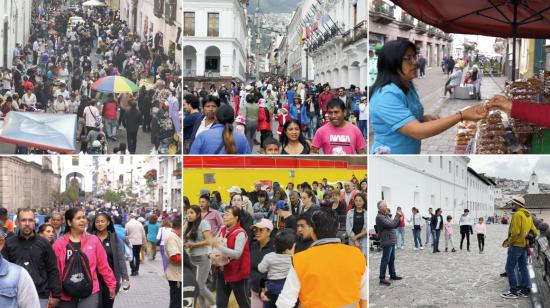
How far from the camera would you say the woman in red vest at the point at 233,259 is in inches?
210

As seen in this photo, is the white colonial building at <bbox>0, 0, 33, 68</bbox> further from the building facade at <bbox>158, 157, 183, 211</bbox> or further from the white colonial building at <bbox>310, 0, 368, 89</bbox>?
the white colonial building at <bbox>310, 0, 368, 89</bbox>

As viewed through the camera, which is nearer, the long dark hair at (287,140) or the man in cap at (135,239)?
the long dark hair at (287,140)

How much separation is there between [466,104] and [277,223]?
5.12 ft

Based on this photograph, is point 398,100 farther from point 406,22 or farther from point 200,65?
point 200,65

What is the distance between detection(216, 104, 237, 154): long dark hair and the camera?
5.17 meters

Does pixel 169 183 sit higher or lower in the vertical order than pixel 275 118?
lower

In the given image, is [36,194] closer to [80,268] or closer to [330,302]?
[80,268]

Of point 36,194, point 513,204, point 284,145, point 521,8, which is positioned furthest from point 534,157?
point 36,194

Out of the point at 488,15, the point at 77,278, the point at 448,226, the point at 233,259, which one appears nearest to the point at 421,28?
the point at 488,15

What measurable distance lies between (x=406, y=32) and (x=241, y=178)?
5.09ft

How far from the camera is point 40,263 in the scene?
4.70 meters

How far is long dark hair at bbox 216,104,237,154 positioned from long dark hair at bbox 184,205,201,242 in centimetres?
50

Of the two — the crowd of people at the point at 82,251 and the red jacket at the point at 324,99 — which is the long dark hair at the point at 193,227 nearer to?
the crowd of people at the point at 82,251

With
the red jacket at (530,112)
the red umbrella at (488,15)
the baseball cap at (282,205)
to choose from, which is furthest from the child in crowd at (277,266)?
the red jacket at (530,112)
